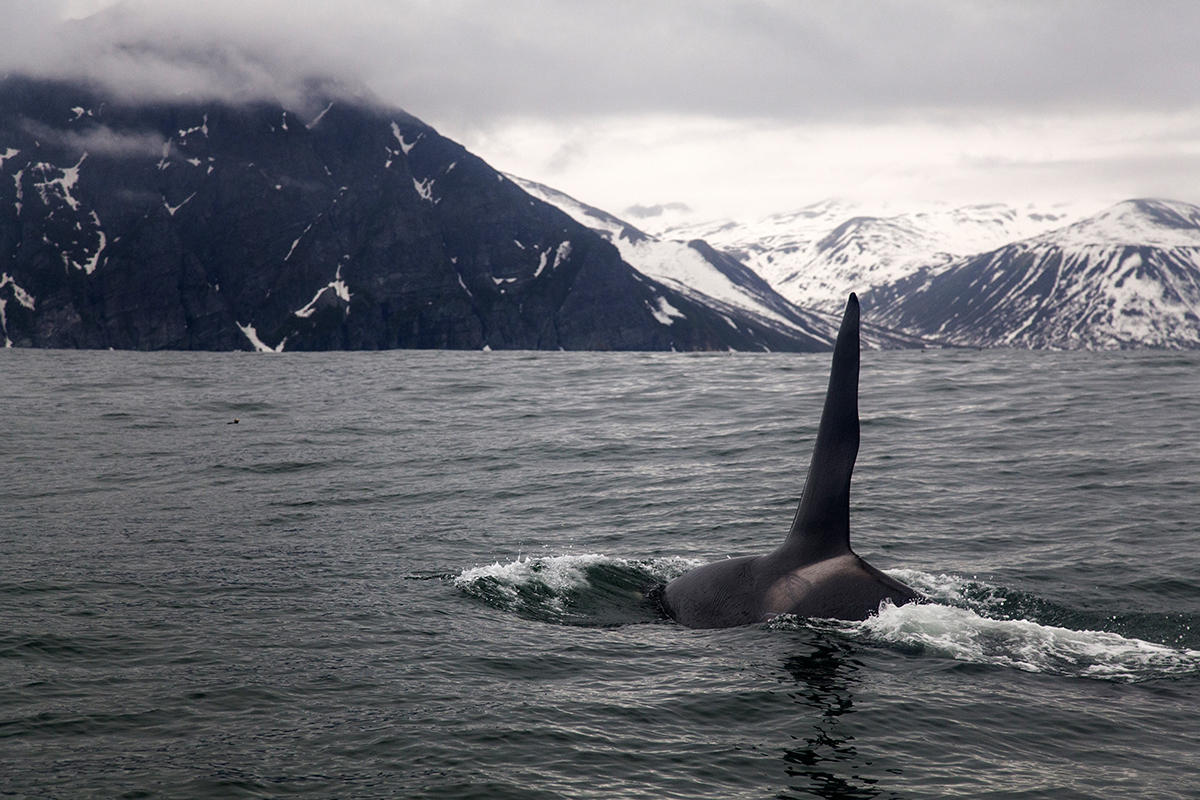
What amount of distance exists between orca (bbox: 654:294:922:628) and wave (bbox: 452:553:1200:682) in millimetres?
295

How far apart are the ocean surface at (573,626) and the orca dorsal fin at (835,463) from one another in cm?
136

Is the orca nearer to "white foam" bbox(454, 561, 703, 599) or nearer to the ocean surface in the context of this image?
the ocean surface

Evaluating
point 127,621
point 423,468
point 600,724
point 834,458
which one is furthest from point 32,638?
point 423,468

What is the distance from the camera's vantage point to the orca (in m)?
14.2

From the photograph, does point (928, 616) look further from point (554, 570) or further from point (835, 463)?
point (554, 570)

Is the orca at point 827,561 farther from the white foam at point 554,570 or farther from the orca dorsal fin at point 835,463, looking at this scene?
the white foam at point 554,570

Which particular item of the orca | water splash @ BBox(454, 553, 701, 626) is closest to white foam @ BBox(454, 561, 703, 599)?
water splash @ BBox(454, 553, 701, 626)

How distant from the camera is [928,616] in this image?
46.7 feet

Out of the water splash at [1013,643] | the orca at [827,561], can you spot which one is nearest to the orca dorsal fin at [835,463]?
the orca at [827,561]

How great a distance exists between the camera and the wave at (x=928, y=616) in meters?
13.6

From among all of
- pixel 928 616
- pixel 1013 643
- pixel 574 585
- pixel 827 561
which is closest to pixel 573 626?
pixel 574 585

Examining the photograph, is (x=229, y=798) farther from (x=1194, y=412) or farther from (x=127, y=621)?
(x=1194, y=412)

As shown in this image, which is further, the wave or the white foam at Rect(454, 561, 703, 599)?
the white foam at Rect(454, 561, 703, 599)

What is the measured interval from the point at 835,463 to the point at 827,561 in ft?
5.45
